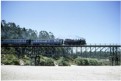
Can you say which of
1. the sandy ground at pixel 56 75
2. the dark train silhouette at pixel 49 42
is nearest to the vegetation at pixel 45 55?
the dark train silhouette at pixel 49 42

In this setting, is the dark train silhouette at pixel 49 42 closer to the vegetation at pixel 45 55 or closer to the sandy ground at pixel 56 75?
the vegetation at pixel 45 55

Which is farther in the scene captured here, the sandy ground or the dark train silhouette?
the dark train silhouette

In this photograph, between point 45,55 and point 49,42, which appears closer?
point 49,42

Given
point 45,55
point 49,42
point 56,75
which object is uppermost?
point 49,42

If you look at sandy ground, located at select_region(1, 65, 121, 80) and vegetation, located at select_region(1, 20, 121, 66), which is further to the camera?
vegetation, located at select_region(1, 20, 121, 66)

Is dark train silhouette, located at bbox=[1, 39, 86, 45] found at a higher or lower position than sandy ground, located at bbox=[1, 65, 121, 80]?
higher

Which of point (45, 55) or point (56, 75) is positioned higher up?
point (56, 75)

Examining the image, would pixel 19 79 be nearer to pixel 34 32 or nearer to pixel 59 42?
pixel 59 42

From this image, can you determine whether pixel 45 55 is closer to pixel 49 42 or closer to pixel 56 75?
pixel 49 42

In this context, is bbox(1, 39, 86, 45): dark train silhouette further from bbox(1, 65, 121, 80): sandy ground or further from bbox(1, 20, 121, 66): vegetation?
bbox(1, 65, 121, 80): sandy ground

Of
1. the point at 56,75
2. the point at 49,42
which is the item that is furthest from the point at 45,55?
the point at 56,75

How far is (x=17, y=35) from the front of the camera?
100500 millimetres

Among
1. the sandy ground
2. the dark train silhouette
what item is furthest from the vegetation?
the sandy ground

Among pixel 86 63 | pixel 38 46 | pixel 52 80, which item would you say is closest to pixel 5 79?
pixel 52 80
